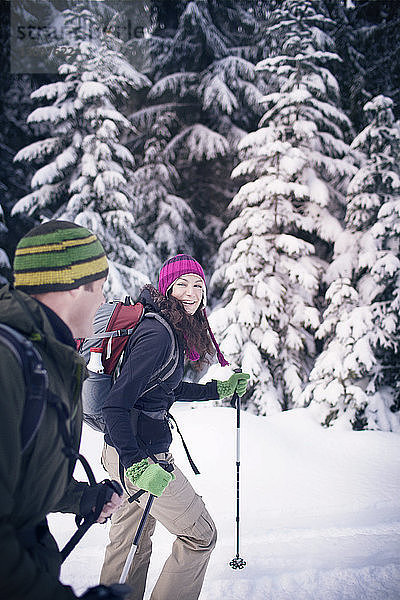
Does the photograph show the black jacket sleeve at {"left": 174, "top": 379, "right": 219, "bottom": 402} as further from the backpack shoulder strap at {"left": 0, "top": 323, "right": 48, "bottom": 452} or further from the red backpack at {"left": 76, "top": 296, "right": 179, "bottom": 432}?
the backpack shoulder strap at {"left": 0, "top": 323, "right": 48, "bottom": 452}

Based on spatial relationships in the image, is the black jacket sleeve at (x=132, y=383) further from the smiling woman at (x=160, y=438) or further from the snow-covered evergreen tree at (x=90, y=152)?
the snow-covered evergreen tree at (x=90, y=152)

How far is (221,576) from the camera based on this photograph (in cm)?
358

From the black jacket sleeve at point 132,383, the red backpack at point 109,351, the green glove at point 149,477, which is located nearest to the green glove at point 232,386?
the red backpack at point 109,351

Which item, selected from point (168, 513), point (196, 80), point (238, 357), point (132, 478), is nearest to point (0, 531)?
point (132, 478)

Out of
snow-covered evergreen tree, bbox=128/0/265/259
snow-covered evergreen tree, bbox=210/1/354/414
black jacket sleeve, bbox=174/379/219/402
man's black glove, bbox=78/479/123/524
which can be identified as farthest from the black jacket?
snow-covered evergreen tree, bbox=128/0/265/259

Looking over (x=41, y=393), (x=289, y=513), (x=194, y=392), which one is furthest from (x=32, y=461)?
(x=289, y=513)

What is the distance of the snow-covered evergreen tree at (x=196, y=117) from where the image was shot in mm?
14352

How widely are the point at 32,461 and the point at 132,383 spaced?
3.68 feet

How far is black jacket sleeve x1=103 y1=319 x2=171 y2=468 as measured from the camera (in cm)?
235

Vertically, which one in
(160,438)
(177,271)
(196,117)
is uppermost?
(196,117)

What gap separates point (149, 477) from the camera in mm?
2275

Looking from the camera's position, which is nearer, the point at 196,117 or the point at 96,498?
the point at 96,498

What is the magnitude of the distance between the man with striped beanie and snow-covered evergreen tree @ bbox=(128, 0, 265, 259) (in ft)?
41.3

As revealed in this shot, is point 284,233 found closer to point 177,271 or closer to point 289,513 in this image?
point 289,513
